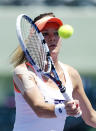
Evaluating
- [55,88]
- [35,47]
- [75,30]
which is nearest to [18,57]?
[35,47]

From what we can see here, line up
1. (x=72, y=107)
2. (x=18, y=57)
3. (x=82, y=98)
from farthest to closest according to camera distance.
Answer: (x=82, y=98)
(x=18, y=57)
(x=72, y=107)

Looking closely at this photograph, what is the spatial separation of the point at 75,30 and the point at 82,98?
528cm

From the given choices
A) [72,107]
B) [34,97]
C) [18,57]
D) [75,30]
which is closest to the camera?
[72,107]

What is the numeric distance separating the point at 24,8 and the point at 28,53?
5.84 m

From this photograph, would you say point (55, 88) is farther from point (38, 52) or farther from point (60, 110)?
point (60, 110)

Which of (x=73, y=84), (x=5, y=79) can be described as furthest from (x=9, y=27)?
(x=73, y=84)

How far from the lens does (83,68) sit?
8664 mm

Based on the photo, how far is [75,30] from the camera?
9.03 metres

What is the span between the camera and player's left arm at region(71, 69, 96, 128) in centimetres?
379

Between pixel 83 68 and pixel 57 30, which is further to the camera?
pixel 83 68

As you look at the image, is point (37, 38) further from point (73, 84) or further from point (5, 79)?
point (5, 79)

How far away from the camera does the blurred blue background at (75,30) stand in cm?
851

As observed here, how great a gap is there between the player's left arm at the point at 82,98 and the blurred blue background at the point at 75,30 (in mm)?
4380

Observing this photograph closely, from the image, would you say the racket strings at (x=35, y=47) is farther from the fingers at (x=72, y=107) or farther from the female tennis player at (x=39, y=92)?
the fingers at (x=72, y=107)
